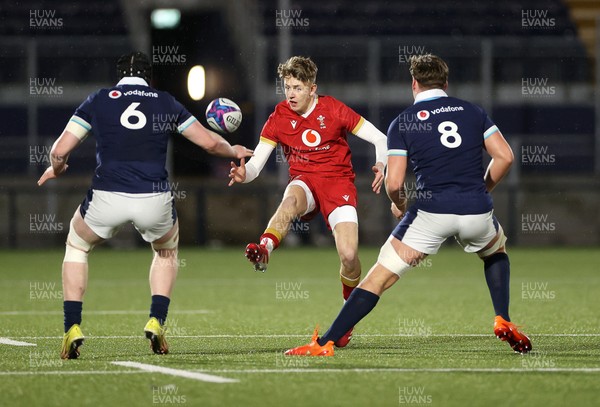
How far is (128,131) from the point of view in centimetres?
774

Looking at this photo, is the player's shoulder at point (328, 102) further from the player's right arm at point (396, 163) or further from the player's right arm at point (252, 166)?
the player's right arm at point (396, 163)

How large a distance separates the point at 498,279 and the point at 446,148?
1.10m

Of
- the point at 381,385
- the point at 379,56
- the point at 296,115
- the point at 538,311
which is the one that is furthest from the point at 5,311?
the point at 379,56

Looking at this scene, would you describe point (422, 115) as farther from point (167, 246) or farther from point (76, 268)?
point (76, 268)

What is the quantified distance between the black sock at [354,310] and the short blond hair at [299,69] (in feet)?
6.58

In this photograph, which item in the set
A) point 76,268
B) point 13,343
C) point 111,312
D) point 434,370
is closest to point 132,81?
point 76,268

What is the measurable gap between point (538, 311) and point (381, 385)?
17.9 feet

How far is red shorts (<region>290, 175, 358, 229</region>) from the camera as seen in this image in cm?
906

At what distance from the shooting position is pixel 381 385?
20.9 ft

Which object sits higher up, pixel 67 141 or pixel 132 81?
pixel 132 81

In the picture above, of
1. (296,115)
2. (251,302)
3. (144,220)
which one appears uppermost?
(296,115)

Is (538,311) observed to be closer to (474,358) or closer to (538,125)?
(474,358)

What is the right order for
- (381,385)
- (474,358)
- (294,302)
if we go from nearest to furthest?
(381,385)
(474,358)
(294,302)

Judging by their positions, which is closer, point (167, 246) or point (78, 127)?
point (78, 127)
